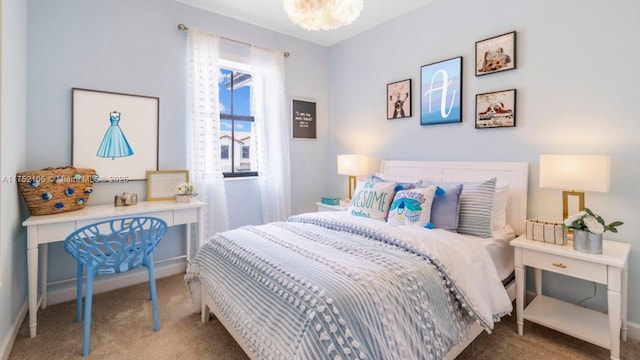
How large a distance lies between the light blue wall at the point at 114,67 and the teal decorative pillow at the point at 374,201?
152 cm

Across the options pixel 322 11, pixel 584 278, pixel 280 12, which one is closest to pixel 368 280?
pixel 584 278

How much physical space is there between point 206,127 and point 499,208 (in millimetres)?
2784

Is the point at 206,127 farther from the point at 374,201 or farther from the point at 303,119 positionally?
the point at 374,201

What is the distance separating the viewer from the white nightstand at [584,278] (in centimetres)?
163

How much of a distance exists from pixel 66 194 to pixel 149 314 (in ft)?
3.57

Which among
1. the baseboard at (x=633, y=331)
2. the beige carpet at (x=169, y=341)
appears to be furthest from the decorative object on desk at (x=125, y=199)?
the baseboard at (x=633, y=331)

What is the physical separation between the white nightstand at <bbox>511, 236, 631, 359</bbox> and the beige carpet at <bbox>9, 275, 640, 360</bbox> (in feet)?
0.40

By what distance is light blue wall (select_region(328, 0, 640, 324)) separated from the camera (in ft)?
6.40

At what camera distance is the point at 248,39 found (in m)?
3.43

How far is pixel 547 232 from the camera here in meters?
1.96

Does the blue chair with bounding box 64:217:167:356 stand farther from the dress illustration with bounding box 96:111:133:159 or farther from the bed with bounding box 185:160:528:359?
the dress illustration with bounding box 96:111:133:159

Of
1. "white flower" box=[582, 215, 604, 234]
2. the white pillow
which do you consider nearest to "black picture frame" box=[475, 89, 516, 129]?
the white pillow

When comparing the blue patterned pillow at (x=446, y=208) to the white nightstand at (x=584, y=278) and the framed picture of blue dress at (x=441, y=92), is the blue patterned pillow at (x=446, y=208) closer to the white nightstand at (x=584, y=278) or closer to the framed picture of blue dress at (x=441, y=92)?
the white nightstand at (x=584, y=278)

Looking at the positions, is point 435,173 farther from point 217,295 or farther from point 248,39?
point 248,39
